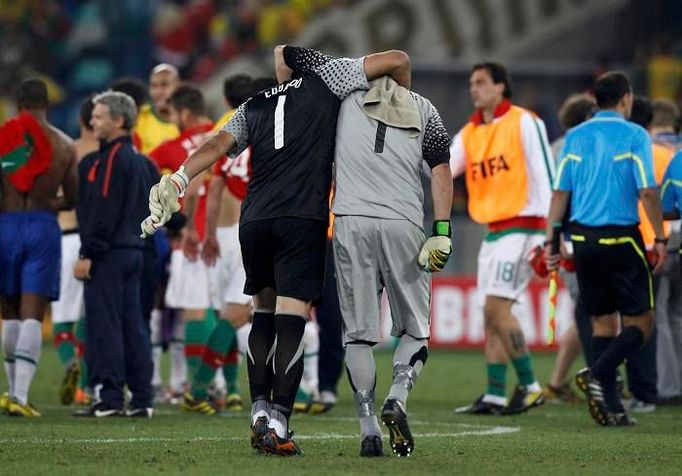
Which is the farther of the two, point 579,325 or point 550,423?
point 579,325

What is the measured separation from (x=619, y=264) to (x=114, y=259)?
3437mm

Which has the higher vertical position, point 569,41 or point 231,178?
point 569,41

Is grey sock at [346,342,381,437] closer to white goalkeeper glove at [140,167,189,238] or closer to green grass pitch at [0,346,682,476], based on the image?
green grass pitch at [0,346,682,476]

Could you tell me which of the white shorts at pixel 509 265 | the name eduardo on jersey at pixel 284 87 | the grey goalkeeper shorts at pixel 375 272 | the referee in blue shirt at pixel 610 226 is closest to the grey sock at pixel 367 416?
the grey goalkeeper shorts at pixel 375 272

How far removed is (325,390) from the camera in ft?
39.3

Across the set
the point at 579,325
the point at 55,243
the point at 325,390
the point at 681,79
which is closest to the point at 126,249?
the point at 55,243

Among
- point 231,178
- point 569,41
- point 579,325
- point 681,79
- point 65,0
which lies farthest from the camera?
point 65,0

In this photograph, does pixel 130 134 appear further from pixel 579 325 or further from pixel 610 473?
pixel 610 473

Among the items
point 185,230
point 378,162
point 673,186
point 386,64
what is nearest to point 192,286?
point 185,230

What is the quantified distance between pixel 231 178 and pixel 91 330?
1614mm

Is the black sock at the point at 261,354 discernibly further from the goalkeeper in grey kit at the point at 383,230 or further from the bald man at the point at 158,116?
the bald man at the point at 158,116

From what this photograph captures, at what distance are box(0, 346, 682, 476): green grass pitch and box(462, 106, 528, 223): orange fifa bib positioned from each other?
158cm

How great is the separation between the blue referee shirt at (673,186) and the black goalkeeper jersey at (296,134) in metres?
3.72

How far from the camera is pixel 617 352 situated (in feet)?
32.8
